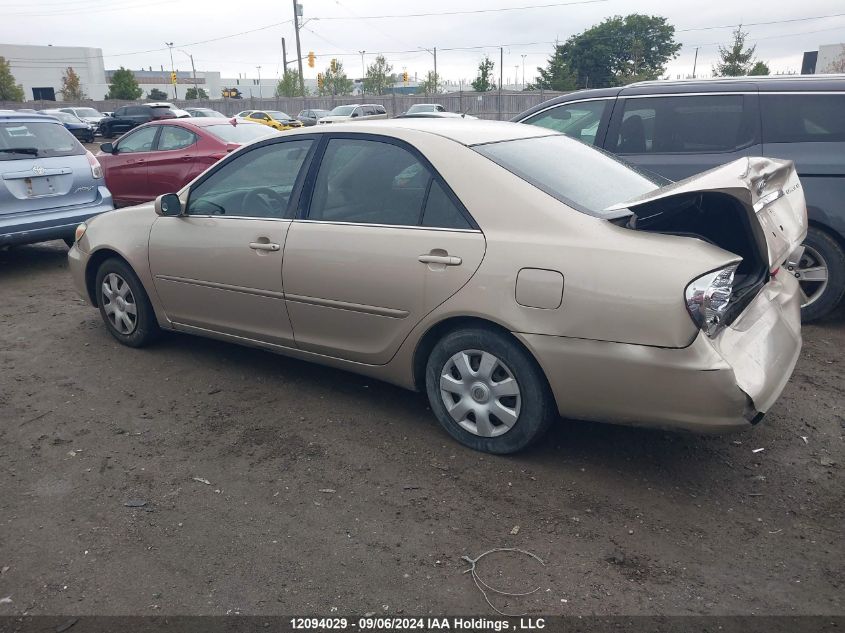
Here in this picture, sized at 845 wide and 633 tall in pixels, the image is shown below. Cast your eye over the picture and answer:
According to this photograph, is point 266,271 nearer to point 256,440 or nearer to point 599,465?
point 256,440

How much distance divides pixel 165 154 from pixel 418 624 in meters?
9.18

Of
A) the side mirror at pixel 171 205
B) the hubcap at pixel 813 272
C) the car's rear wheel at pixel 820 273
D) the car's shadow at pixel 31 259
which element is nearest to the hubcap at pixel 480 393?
the side mirror at pixel 171 205

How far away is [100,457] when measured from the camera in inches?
147

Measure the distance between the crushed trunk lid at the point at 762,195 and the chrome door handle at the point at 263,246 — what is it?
6.29 feet

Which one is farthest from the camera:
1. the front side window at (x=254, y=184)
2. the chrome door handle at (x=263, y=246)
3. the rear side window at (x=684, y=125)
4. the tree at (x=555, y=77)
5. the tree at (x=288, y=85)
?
the tree at (x=288, y=85)

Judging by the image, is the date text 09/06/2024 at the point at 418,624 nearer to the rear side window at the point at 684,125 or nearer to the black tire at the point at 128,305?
the black tire at the point at 128,305

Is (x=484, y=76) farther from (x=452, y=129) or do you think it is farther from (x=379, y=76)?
(x=452, y=129)

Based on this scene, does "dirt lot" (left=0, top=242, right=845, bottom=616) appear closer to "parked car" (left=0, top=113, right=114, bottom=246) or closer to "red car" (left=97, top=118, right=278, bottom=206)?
"parked car" (left=0, top=113, right=114, bottom=246)

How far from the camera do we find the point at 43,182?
7.67 m

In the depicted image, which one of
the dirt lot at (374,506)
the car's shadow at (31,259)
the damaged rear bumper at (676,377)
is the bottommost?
the dirt lot at (374,506)

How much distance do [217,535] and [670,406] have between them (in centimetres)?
200

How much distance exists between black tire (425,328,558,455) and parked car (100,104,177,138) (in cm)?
2934


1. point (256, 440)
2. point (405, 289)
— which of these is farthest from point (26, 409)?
point (405, 289)

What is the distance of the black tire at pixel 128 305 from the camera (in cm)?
509
